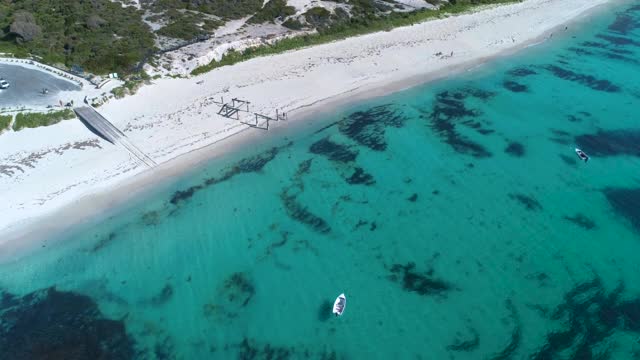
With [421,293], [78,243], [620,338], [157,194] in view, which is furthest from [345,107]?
[620,338]

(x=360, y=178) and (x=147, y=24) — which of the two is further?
(x=147, y=24)

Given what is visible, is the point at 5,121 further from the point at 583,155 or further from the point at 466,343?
the point at 583,155

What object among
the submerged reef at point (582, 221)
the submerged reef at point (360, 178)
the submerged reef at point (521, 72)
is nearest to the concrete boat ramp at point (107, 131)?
the submerged reef at point (360, 178)

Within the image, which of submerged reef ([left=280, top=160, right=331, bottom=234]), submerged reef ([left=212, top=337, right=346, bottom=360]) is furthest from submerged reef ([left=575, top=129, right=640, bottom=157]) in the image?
submerged reef ([left=212, top=337, right=346, bottom=360])

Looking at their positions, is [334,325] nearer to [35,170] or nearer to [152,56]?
[35,170]

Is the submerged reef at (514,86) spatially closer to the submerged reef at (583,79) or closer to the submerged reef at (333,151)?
the submerged reef at (583,79)

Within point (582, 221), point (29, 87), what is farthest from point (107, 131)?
point (582, 221)
